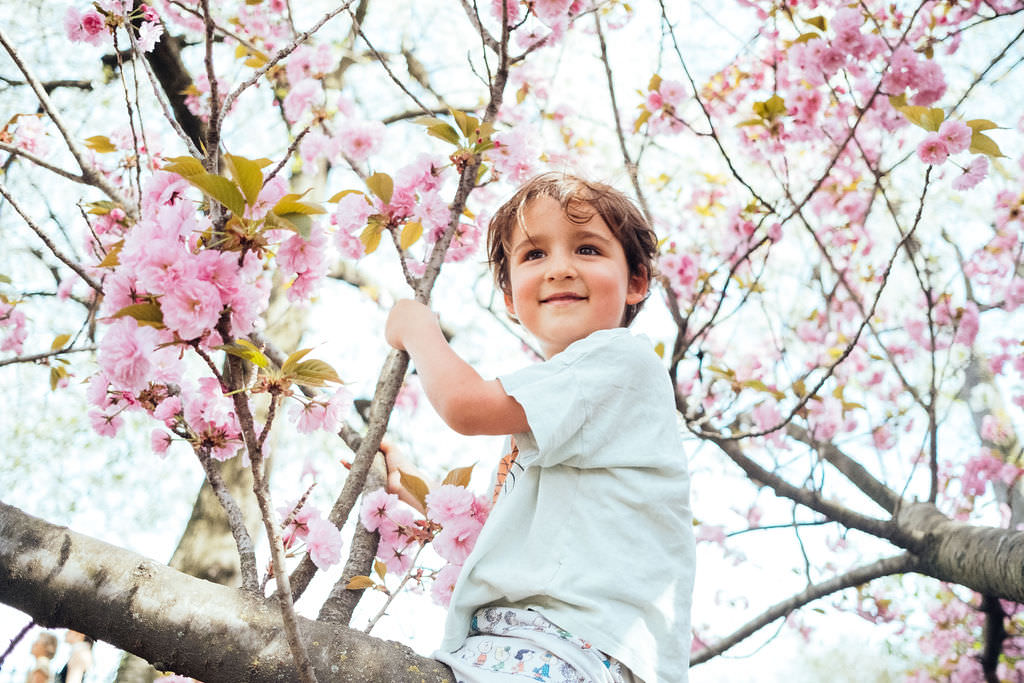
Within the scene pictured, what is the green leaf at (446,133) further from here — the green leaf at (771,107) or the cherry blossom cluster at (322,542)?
the green leaf at (771,107)

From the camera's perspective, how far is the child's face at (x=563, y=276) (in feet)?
4.85

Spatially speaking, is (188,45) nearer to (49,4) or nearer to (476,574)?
(49,4)

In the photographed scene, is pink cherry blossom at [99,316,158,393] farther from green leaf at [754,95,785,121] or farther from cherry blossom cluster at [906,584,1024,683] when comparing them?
cherry blossom cluster at [906,584,1024,683]

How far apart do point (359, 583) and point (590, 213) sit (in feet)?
2.73

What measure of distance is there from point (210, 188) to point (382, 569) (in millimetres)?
982

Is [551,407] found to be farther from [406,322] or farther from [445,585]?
[445,585]

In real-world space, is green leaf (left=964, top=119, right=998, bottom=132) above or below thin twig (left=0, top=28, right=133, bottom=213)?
above

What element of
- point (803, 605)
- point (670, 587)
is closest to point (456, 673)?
point (670, 587)

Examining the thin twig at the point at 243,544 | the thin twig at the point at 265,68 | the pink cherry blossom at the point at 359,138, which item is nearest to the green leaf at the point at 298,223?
the thin twig at the point at 265,68

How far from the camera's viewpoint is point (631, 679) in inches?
46.9

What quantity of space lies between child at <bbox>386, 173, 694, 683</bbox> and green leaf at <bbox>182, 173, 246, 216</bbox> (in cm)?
43

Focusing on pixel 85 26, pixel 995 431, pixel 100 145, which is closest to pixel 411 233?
pixel 100 145

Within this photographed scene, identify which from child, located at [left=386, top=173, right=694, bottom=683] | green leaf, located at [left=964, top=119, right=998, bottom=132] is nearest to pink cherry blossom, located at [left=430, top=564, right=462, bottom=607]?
child, located at [left=386, top=173, right=694, bottom=683]

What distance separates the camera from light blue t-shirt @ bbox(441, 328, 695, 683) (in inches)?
46.3
